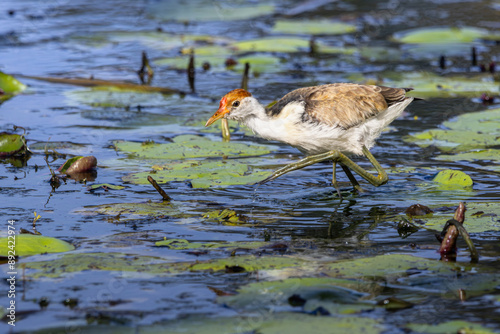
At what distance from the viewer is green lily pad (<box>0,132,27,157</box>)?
800 centimetres

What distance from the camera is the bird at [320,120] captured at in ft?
22.4

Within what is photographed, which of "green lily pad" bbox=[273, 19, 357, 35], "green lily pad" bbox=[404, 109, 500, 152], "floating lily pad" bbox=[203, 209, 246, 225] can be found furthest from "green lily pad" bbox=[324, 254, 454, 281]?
"green lily pad" bbox=[273, 19, 357, 35]

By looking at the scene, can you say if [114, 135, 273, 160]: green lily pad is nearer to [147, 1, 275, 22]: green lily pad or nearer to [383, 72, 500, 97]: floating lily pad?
[383, 72, 500, 97]: floating lily pad

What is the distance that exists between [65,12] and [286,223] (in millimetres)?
14038

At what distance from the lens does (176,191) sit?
7074 mm

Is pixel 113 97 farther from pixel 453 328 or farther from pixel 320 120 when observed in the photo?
pixel 453 328

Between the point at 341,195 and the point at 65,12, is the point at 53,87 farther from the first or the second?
the point at 65,12

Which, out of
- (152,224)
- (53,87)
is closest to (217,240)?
(152,224)

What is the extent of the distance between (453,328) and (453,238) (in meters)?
1.29

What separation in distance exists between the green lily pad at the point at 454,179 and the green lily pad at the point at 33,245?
12.5 ft

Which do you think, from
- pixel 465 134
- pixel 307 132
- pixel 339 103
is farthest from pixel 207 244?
pixel 465 134

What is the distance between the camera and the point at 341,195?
7.23 m

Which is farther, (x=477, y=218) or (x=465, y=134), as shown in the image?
(x=465, y=134)

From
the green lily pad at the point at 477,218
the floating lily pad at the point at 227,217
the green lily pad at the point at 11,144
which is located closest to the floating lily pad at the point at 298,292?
the green lily pad at the point at 477,218
